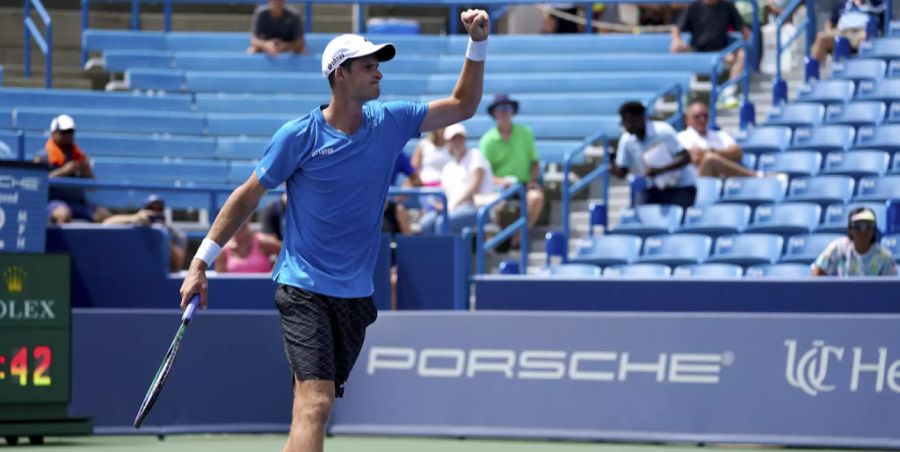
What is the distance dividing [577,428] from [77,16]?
39.4 feet

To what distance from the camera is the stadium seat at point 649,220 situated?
14.9 m

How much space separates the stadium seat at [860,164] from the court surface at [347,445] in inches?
169

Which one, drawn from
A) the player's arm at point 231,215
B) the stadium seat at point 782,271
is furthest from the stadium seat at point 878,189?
the player's arm at point 231,215

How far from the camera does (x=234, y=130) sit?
18.5m

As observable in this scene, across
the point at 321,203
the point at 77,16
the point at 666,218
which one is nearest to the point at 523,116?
the point at 666,218

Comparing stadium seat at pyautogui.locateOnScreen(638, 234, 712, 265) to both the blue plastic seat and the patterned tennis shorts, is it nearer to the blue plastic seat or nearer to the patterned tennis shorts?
the blue plastic seat

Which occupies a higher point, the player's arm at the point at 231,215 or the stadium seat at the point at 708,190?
A: the player's arm at the point at 231,215

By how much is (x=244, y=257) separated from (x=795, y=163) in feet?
15.4

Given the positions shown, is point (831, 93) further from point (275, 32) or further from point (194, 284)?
point (194, 284)

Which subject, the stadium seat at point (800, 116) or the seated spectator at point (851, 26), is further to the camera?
the seated spectator at point (851, 26)

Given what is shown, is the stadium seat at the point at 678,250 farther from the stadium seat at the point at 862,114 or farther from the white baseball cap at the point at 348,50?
the white baseball cap at the point at 348,50

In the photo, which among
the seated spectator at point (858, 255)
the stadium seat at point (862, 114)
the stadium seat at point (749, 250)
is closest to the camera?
the seated spectator at point (858, 255)

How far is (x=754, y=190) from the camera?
15.1 meters

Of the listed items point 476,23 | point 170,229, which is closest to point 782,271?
point 170,229
